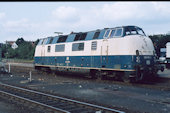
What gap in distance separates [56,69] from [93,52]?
230 inches

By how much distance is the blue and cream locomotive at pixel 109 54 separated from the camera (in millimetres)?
12961

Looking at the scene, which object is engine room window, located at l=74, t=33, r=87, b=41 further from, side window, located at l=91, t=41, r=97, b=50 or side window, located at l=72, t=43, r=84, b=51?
side window, located at l=91, t=41, r=97, b=50

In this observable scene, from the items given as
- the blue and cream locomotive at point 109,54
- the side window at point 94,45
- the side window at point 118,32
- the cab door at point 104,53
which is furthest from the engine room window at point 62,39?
the side window at point 118,32

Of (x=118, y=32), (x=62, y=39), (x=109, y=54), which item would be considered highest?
(x=62, y=39)

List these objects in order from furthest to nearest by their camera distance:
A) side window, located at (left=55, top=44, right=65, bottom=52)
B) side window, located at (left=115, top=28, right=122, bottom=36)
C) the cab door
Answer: side window, located at (left=55, top=44, right=65, bottom=52) < the cab door < side window, located at (left=115, top=28, right=122, bottom=36)

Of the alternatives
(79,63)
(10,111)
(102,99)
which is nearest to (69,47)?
(79,63)

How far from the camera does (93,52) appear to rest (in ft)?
50.9

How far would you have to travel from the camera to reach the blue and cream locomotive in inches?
510

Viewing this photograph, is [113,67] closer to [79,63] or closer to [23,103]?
[79,63]

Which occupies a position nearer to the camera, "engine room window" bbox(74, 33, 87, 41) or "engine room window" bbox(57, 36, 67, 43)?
"engine room window" bbox(74, 33, 87, 41)

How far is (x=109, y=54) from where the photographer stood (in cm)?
1423

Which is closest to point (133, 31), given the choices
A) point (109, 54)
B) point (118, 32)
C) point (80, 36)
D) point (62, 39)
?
point (118, 32)

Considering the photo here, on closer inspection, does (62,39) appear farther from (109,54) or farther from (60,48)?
(109,54)

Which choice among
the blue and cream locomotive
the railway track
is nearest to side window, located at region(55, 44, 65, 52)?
the blue and cream locomotive
